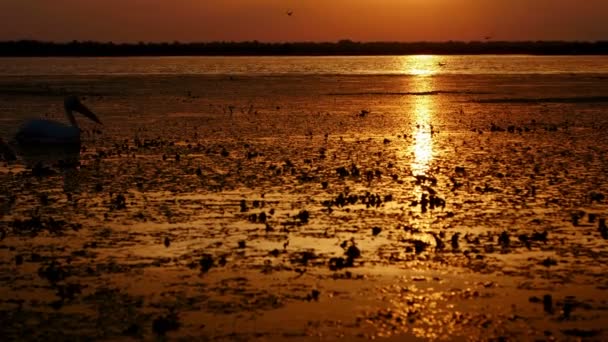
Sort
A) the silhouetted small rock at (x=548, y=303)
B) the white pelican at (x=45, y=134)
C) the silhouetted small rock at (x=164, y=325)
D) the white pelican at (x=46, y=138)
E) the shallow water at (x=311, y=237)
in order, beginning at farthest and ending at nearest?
the white pelican at (x=45, y=134) → the white pelican at (x=46, y=138) → the silhouetted small rock at (x=548, y=303) → the shallow water at (x=311, y=237) → the silhouetted small rock at (x=164, y=325)

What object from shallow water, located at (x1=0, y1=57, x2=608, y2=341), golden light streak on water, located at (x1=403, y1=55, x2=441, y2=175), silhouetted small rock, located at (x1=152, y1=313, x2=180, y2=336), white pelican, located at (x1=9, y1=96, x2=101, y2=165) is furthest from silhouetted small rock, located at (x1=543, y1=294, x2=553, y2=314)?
white pelican, located at (x1=9, y1=96, x2=101, y2=165)

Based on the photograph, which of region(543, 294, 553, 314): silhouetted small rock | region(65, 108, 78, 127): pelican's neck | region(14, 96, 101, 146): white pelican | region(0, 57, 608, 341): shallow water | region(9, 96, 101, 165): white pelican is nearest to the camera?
region(0, 57, 608, 341): shallow water

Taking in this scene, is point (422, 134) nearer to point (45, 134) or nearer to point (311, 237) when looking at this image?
point (45, 134)

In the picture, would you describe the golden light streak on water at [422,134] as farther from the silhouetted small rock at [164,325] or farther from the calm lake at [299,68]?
the calm lake at [299,68]

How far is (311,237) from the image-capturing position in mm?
15055

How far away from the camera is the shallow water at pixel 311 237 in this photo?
1098cm

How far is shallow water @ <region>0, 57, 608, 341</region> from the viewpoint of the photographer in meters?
11.0

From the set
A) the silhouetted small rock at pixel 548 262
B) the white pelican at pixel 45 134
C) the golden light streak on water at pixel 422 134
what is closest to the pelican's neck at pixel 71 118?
the white pelican at pixel 45 134

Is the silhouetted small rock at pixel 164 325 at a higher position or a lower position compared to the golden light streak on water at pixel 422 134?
higher

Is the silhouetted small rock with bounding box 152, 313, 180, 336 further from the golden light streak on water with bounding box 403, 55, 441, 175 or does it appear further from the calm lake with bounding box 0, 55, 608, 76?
the calm lake with bounding box 0, 55, 608, 76

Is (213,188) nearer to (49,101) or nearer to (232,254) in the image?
(232,254)

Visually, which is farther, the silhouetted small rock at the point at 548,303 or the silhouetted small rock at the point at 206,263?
the silhouetted small rock at the point at 206,263

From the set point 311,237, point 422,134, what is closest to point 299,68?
point 422,134

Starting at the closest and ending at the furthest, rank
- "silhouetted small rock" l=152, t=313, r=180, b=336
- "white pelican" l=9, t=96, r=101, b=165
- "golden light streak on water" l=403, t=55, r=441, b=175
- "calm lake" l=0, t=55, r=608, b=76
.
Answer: "silhouetted small rock" l=152, t=313, r=180, b=336 < "golden light streak on water" l=403, t=55, r=441, b=175 < "white pelican" l=9, t=96, r=101, b=165 < "calm lake" l=0, t=55, r=608, b=76
